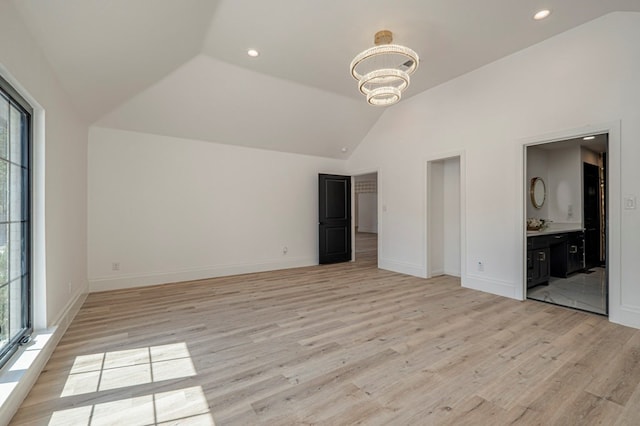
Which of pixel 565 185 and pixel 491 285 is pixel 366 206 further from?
pixel 491 285

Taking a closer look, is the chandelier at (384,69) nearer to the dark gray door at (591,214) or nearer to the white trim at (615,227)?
the white trim at (615,227)

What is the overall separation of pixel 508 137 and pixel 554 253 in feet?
8.53

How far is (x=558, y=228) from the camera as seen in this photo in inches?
194

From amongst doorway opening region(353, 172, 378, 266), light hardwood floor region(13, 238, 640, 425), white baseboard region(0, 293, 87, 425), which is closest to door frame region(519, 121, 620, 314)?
light hardwood floor region(13, 238, 640, 425)

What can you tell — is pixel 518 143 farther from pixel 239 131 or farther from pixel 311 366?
pixel 239 131

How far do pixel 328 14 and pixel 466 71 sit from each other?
8.50ft

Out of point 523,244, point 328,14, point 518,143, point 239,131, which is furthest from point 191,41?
point 523,244

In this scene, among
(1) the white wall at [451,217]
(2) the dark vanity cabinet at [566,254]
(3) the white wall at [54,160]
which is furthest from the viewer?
(1) the white wall at [451,217]

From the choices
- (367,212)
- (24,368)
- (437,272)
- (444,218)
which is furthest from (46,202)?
(367,212)

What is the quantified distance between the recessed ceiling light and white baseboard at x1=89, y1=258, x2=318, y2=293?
535 cm

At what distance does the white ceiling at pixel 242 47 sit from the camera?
2.52m

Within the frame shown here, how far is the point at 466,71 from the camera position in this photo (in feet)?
14.0

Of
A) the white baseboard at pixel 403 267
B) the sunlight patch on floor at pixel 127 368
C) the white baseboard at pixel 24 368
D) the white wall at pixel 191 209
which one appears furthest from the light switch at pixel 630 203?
the white baseboard at pixel 24 368

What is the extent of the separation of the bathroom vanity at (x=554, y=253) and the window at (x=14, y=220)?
18.7 ft
